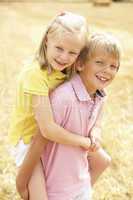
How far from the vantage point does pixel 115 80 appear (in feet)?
14.8

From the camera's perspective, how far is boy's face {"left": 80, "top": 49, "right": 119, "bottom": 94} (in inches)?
67.7

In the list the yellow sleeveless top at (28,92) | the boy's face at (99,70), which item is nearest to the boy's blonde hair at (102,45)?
the boy's face at (99,70)

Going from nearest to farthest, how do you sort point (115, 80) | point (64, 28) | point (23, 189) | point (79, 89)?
point (64, 28) → point (79, 89) → point (23, 189) → point (115, 80)

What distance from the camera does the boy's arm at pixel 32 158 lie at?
1.77 metres

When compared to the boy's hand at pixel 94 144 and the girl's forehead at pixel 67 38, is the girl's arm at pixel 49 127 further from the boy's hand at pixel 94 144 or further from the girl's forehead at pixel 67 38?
the girl's forehead at pixel 67 38

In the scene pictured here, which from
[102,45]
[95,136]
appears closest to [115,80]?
[95,136]

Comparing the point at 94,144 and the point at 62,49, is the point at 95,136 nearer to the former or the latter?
the point at 94,144

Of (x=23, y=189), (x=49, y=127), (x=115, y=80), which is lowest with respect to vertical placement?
(x=115, y=80)

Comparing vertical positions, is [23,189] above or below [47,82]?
below

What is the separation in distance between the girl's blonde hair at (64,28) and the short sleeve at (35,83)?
4 cm

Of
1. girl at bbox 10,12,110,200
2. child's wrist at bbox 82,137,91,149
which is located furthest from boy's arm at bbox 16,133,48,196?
child's wrist at bbox 82,137,91,149

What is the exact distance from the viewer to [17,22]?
6336mm

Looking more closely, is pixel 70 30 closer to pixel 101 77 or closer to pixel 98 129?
pixel 101 77

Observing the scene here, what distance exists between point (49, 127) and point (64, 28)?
0.33m
